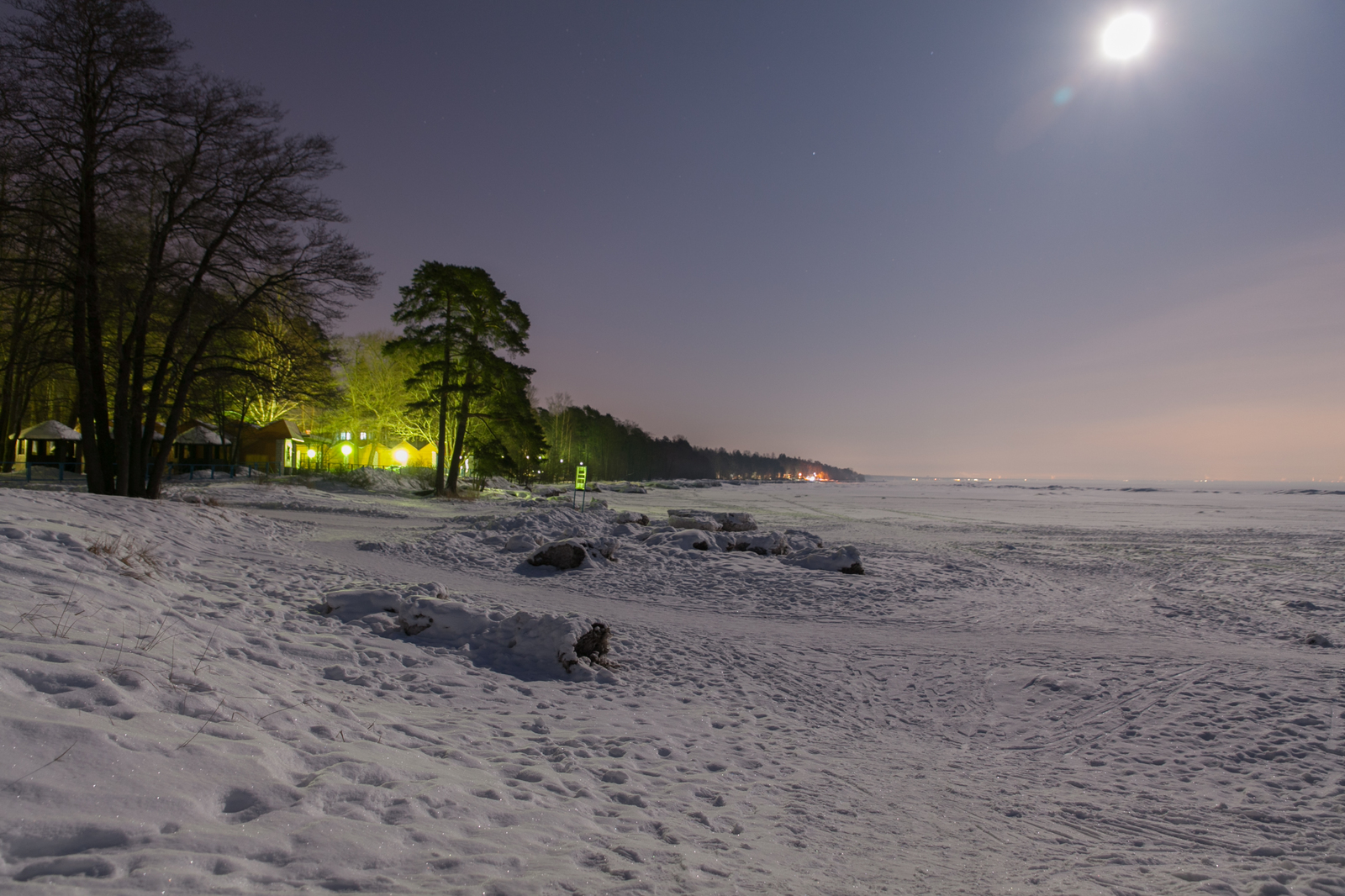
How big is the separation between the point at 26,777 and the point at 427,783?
1.93 metres

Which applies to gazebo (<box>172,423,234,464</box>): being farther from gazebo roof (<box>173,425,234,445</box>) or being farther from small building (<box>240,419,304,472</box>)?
small building (<box>240,419,304,472</box>)

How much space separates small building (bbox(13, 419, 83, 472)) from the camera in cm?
3189

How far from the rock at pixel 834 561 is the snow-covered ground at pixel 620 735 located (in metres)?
2.33

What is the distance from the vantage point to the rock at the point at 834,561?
15273 mm

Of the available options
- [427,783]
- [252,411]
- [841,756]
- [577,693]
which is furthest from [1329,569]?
[252,411]

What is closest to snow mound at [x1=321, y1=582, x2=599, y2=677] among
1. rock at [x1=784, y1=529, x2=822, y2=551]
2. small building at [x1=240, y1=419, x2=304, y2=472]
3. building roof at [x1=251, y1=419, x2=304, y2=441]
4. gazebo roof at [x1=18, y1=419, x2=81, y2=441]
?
rock at [x1=784, y1=529, x2=822, y2=551]

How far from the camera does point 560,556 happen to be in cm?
1448

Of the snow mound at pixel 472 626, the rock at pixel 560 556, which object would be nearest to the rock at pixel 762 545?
the rock at pixel 560 556

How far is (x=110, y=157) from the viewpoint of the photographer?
49.8 feet

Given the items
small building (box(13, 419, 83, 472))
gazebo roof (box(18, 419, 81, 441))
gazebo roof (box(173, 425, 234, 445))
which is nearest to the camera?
small building (box(13, 419, 83, 472))

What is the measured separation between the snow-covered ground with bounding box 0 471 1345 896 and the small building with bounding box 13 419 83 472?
90.6 ft

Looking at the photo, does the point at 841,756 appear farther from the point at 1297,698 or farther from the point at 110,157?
the point at 110,157

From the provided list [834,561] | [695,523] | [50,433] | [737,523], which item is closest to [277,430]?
[50,433]

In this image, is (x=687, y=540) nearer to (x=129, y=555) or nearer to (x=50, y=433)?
(x=129, y=555)
